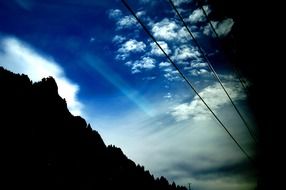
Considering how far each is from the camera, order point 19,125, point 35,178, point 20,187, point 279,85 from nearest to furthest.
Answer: point 279,85, point 20,187, point 35,178, point 19,125

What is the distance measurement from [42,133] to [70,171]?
861 centimetres

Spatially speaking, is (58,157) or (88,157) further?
(88,157)

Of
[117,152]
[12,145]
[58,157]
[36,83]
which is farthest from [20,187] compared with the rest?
[117,152]

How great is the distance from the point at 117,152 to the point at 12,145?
3521 cm

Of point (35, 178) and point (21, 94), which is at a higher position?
point (21, 94)

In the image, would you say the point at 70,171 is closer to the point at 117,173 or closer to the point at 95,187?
the point at 95,187

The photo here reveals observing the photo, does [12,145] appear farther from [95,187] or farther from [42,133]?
[95,187]

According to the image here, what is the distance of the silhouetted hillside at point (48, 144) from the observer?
39.9m

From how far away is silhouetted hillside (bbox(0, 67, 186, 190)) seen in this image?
39.9 meters

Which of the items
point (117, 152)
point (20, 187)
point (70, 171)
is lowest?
point (20, 187)

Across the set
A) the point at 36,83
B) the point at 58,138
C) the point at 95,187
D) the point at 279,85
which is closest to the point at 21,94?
the point at 36,83

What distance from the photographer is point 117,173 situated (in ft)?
210

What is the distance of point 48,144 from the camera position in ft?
156

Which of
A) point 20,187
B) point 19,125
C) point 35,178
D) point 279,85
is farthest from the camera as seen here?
point 19,125
